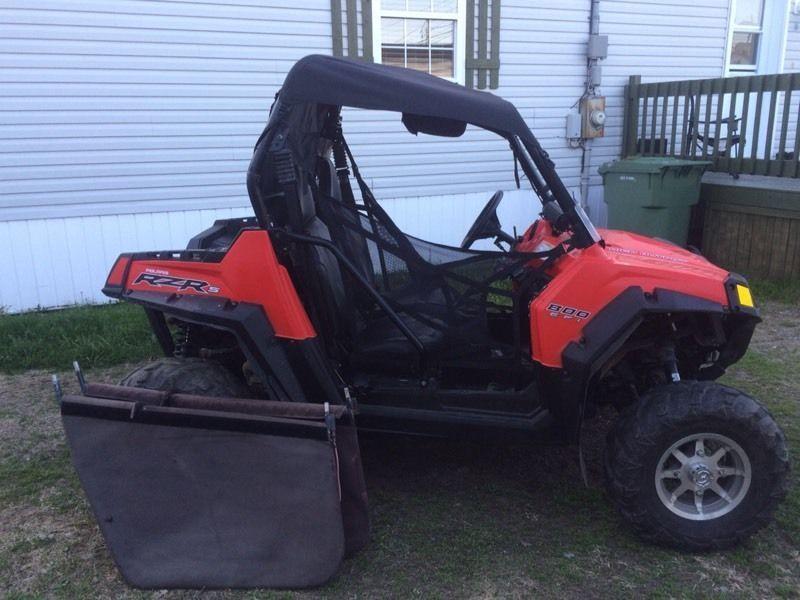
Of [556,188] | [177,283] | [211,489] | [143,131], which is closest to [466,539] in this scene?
[211,489]

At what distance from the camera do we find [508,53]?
28.2 ft

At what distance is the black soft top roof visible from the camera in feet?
9.39

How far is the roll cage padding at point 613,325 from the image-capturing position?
2850 millimetres

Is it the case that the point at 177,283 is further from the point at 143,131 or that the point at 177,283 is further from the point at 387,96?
the point at 143,131

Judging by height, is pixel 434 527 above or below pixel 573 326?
below

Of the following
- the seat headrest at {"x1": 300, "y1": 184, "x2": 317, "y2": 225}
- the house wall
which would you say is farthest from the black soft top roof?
the house wall

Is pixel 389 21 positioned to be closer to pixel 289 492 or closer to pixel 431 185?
pixel 431 185

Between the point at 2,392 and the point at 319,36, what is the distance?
4722mm

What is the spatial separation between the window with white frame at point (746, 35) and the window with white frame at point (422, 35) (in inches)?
183

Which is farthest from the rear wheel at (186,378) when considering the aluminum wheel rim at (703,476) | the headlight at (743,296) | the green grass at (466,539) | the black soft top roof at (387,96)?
the headlight at (743,296)

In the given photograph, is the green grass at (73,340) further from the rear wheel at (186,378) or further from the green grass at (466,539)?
the rear wheel at (186,378)

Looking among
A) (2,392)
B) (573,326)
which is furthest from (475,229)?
(2,392)

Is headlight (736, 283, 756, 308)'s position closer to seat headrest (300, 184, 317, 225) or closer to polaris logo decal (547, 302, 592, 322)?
polaris logo decal (547, 302, 592, 322)

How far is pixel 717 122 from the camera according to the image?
818 centimetres
